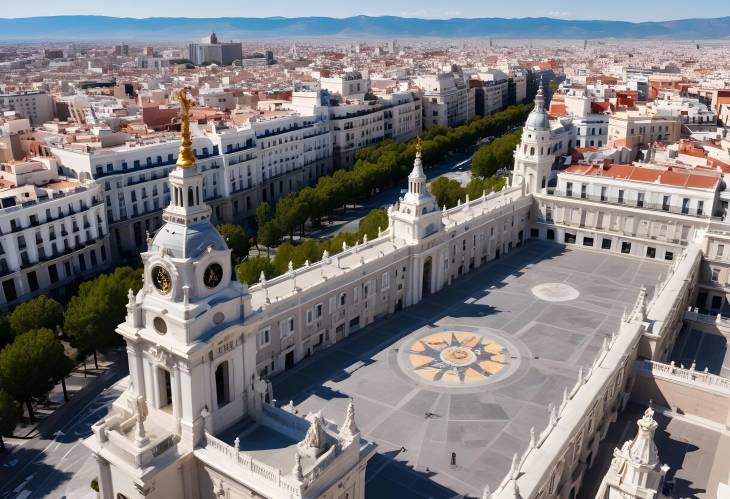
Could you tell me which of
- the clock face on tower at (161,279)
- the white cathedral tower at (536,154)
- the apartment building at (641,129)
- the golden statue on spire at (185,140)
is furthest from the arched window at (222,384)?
the apartment building at (641,129)

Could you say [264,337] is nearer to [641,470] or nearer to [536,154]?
[641,470]

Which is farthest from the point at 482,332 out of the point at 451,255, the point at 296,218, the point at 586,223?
the point at 296,218

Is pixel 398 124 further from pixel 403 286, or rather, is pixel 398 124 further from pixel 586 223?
pixel 403 286

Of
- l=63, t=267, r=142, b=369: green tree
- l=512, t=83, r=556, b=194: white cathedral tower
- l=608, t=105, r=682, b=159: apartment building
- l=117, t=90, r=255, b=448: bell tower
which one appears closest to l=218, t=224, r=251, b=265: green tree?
l=63, t=267, r=142, b=369: green tree

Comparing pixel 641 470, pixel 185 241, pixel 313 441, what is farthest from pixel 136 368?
pixel 641 470

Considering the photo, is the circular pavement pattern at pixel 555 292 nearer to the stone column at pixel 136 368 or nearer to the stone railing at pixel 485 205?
the stone railing at pixel 485 205

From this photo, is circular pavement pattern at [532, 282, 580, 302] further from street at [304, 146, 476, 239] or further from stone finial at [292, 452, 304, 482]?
stone finial at [292, 452, 304, 482]
